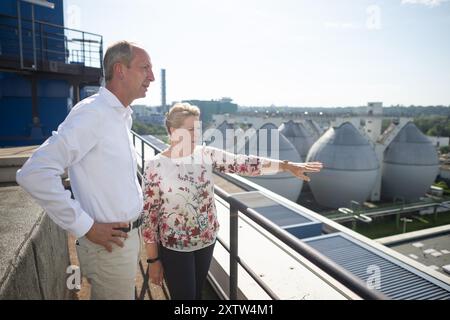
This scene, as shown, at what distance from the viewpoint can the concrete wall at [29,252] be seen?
165 cm

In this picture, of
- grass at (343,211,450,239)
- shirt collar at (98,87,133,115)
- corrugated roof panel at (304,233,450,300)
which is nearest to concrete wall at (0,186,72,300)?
shirt collar at (98,87,133,115)

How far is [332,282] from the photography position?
10.7 ft

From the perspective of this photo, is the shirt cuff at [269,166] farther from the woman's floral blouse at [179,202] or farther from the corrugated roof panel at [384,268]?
the corrugated roof panel at [384,268]

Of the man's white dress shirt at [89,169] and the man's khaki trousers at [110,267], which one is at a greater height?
the man's white dress shirt at [89,169]

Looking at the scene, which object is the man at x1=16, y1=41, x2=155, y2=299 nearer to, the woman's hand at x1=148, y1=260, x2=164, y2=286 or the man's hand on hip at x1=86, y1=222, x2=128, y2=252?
the man's hand on hip at x1=86, y1=222, x2=128, y2=252

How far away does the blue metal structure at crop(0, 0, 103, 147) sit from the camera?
938 centimetres

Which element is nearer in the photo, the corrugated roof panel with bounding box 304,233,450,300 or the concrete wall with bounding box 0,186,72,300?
the concrete wall with bounding box 0,186,72,300

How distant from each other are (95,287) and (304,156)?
31.0 m

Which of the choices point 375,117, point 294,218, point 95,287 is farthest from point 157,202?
point 375,117

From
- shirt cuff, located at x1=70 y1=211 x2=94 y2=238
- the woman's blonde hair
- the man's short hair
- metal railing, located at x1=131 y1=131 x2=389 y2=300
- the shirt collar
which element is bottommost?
metal railing, located at x1=131 y1=131 x2=389 y2=300

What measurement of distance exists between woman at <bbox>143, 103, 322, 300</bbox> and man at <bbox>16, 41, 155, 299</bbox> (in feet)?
0.90

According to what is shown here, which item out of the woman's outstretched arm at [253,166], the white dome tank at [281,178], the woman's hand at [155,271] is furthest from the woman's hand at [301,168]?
the white dome tank at [281,178]

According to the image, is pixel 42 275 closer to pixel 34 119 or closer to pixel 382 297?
pixel 382 297

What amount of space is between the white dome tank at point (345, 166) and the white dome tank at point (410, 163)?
4694 mm
